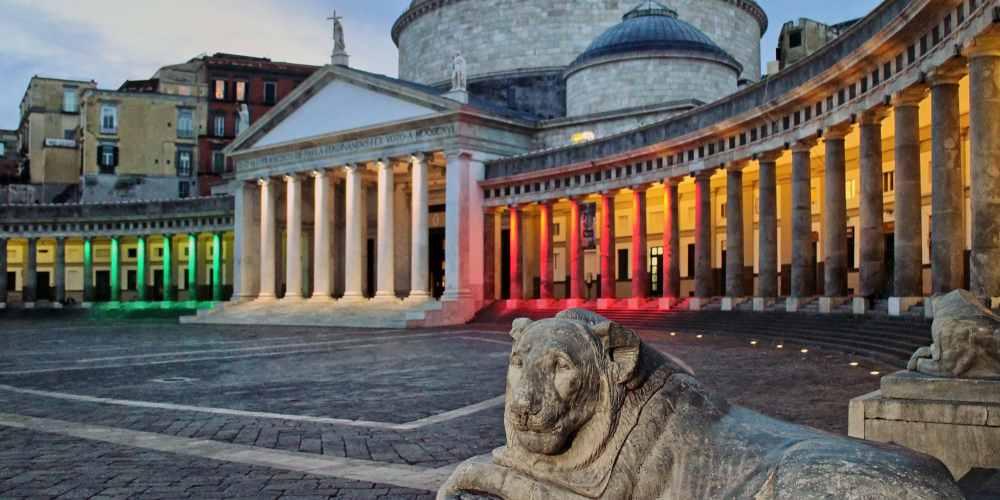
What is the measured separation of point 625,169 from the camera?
40531 mm

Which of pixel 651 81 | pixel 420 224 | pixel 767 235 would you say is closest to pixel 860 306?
pixel 767 235

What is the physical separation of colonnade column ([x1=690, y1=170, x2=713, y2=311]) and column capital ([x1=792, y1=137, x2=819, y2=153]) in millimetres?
6607

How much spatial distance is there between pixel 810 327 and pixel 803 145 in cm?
Result: 661

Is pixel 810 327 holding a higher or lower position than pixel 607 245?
Result: lower

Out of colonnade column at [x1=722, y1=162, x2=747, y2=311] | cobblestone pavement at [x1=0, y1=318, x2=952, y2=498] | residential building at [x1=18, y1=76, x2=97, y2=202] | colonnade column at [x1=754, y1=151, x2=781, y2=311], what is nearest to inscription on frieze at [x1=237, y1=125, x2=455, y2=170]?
colonnade column at [x1=722, y1=162, x2=747, y2=311]

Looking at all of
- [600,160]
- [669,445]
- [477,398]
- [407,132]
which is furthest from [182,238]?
[669,445]

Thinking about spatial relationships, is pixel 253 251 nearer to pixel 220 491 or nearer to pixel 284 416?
pixel 284 416

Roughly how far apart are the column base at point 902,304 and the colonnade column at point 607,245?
20.4 m

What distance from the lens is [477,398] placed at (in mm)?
14430

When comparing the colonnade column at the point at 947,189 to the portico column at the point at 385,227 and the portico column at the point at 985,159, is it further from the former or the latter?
the portico column at the point at 385,227

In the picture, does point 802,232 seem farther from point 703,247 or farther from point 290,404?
point 290,404

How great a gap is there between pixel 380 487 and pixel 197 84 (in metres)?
79.3

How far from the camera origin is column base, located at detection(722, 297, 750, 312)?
32312 millimetres

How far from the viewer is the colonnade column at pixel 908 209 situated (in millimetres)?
21438
